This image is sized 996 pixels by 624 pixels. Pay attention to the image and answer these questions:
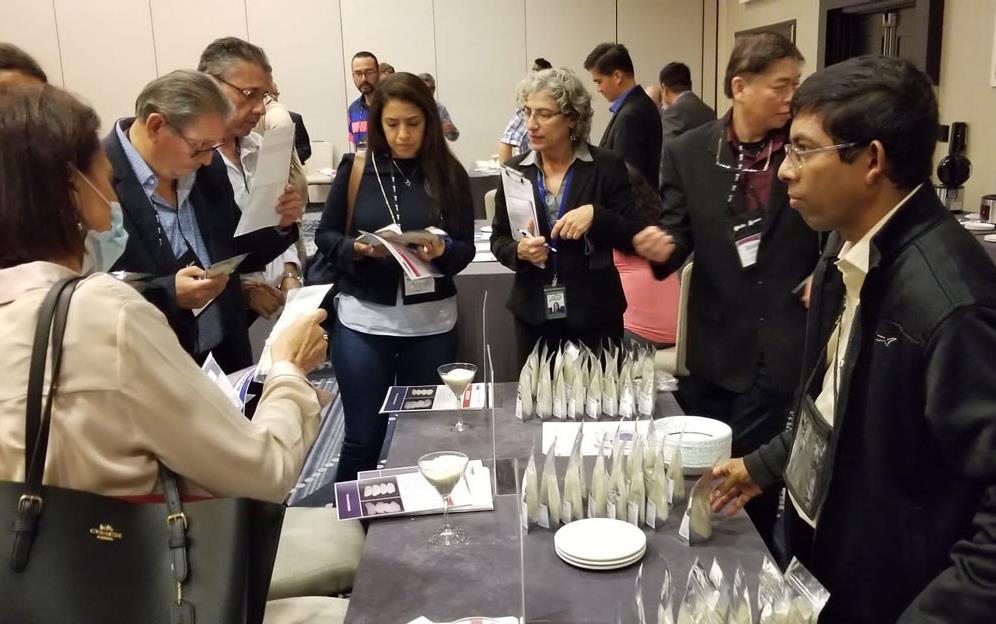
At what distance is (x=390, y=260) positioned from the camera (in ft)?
8.88

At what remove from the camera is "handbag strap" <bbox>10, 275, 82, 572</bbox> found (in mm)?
1072

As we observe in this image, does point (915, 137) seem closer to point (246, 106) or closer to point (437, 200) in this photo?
point (437, 200)

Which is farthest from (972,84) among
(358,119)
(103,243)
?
(358,119)

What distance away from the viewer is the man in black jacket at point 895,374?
112cm

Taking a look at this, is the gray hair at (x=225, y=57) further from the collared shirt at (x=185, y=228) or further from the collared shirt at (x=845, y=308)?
the collared shirt at (x=845, y=308)

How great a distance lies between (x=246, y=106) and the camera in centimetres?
260

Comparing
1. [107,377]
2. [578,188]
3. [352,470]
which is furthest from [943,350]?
[352,470]

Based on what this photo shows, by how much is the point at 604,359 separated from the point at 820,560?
0.99 metres

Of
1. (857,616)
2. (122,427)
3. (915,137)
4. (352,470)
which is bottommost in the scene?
(352,470)

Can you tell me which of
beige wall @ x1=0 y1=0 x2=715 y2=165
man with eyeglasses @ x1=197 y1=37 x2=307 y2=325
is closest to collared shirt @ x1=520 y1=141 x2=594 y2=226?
man with eyeglasses @ x1=197 y1=37 x2=307 y2=325

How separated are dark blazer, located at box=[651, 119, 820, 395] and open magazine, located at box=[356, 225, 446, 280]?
0.74 meters

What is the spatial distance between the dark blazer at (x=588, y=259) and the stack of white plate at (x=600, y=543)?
1.18m

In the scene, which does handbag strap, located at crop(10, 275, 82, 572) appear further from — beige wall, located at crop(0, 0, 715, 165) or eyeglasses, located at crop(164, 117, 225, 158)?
beige wall, located at crop(0, 0, 715, 165)

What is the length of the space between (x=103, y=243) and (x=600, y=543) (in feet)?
3.61
